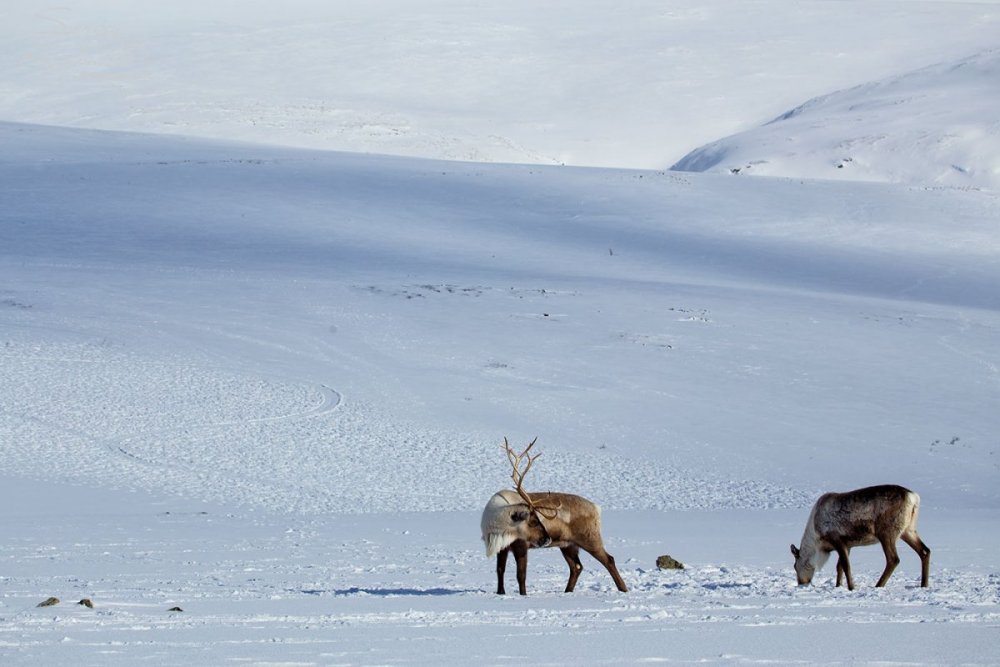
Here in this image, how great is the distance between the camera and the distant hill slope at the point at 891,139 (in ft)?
179

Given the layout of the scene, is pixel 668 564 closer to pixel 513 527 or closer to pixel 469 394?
pixel 513 527

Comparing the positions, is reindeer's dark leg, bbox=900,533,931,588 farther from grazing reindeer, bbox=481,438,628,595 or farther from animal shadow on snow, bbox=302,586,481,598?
animal shadow on snow, bbox=302,586,481,598

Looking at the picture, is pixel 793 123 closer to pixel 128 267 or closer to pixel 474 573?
pixel 128 267

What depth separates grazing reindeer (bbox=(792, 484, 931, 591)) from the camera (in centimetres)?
1000

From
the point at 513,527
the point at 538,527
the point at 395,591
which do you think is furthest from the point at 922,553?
the point at 395,591

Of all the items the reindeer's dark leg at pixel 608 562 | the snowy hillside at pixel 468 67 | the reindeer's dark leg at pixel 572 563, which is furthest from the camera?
the snowy hillside at pixel 468 67

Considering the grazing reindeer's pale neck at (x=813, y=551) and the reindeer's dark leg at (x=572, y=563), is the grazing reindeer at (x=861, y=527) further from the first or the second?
the reindeer's dark leg at (x=572, y=563)

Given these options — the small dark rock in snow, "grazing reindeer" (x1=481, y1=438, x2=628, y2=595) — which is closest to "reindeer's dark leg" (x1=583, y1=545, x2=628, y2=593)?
"grazing reindeer" (x1=481, y1=438, x2=628, y2=595)

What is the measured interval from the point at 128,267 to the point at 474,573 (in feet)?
67.5

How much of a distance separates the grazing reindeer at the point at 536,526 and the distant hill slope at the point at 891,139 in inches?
1825

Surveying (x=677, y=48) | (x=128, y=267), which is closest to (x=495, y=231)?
(x=128, y=267)

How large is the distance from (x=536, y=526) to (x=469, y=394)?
11578 millimetres

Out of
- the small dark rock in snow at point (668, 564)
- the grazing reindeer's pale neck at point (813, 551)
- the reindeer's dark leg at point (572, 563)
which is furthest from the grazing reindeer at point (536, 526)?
the grazing reindeer's pale neck at point (813, 551)

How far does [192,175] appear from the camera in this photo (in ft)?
132
